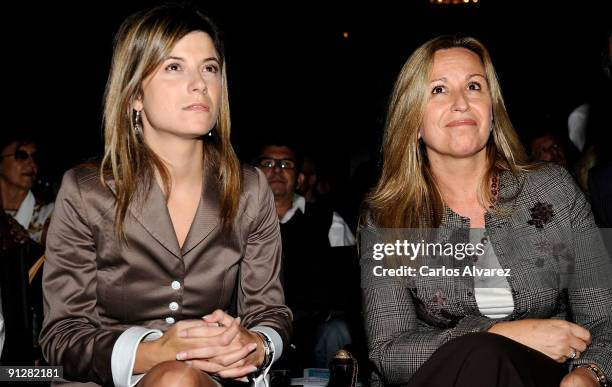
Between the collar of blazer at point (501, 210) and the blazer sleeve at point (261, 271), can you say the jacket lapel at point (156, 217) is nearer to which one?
the blazer sleeve at point (261, 271)

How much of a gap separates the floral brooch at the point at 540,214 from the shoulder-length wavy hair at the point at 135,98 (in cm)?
103

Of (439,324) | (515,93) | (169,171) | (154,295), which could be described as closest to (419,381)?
(439,324)

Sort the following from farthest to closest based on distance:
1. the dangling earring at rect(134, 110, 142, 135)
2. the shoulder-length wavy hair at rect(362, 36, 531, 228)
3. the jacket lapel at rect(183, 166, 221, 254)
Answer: the shoulder-length wavy hair at rect(362, 36, 531, 228)
the dangling earring at rect(134, 110, 142, 135)
the jacket lapel at rect(183, 166, 221, 254)

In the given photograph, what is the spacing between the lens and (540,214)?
8.85ft

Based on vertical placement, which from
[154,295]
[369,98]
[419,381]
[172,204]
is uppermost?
[369,98]

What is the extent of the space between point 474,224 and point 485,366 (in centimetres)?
79

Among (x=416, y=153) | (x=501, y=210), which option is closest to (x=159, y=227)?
(x=416, y=153)

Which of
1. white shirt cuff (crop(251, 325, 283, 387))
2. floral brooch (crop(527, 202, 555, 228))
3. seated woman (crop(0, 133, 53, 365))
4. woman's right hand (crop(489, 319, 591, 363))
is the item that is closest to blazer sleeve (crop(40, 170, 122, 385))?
seated woman (crop(0, 133, 53, 365))

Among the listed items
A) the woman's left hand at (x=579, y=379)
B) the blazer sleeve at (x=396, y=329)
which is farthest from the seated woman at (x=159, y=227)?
the woman's left hand at (x=579, y=379)

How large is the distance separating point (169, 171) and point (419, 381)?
1.09 m

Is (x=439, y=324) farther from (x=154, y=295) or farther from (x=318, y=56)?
(x=318, y=56)

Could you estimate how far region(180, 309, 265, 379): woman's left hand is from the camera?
218 centimetres

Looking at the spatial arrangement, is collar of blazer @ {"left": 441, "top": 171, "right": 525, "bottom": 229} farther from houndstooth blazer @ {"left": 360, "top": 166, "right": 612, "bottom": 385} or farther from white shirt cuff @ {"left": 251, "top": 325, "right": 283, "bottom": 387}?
white shirt cuff @ {"left": 251, "top": 325, "right": 283, "bottom": 387}

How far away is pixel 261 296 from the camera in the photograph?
262cm
